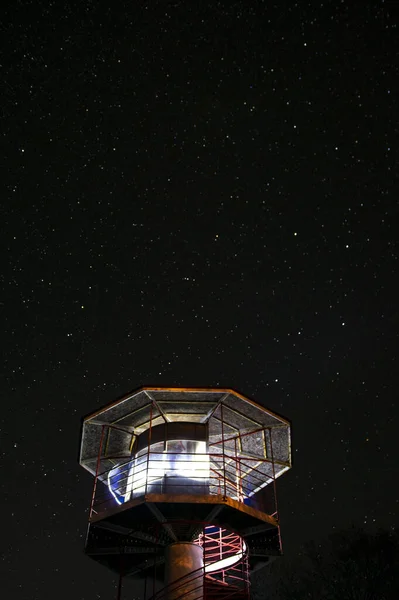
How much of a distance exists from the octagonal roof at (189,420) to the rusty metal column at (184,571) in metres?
3.05

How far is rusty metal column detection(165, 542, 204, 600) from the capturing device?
47.9ft

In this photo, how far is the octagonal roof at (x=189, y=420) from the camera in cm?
1638

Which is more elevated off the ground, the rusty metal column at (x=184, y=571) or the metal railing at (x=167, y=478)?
the metal railing at (x=167, y=478)

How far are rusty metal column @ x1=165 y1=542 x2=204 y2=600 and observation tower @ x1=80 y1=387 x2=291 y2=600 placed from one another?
26mm

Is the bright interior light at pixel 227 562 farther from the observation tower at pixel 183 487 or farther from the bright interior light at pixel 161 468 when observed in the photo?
the bright interior light at pixel 161 468

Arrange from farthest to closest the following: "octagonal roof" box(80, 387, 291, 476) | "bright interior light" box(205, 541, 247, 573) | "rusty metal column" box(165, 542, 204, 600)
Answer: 1. "bright interior light" box(205, 541, 247, 573)
2. "octagonal roof" box(80, 387, 291, 476)
3. "rusty metal column" box(165, 542, 204, 600)

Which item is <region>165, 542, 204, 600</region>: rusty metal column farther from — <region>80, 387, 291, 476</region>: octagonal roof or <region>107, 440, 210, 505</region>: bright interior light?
<region>80, 387, 291, 476</region>: octagonal roof

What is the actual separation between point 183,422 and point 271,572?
83.7ft

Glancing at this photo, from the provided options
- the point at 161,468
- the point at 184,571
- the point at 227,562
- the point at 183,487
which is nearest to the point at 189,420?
the point at 161,468

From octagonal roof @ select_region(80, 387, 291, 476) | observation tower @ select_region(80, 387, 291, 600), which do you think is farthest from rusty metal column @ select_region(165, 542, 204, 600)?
octagonal roof @ select_region(80, 387, 291, 476)

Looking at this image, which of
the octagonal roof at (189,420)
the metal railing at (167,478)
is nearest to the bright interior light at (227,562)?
the metal railing at (167,478)

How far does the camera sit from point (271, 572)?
124 ft

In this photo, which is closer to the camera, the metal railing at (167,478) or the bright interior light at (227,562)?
the metal railing at (167,478)

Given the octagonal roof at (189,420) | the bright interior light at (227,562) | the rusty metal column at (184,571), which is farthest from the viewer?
the bright interior light at (227,562)
